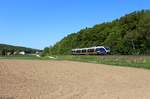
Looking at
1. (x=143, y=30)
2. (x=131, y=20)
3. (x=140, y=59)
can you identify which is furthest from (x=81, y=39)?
(x=140, y=59)

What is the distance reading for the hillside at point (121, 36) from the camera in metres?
79.5

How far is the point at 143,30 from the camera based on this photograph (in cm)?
8519

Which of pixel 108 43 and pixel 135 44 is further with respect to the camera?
pixel 108 43

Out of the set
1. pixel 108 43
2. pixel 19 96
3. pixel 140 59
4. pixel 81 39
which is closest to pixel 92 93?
pixel 19 96

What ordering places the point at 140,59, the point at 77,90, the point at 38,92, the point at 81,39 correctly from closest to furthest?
the point at 38,92 → the point at 77,90 → the point at 140,59 → the point at 81,39

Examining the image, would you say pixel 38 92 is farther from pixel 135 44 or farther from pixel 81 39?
pixel 81 39

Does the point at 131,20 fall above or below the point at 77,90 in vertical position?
above

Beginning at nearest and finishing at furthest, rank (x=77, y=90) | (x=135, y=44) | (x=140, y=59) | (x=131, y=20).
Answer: (x=77, y=90)
(x=140, y=59)
(x=135, y=44)
(x=131, y=20)

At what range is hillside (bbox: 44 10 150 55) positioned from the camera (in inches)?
3129

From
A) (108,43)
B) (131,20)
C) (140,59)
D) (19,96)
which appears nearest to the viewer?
(19,96)

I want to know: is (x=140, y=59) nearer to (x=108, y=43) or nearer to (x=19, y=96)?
(x=19, y=96)

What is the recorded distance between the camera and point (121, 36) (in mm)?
94625

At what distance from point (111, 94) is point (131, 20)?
87.4 metres

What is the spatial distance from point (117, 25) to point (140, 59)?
63005 millimetres
